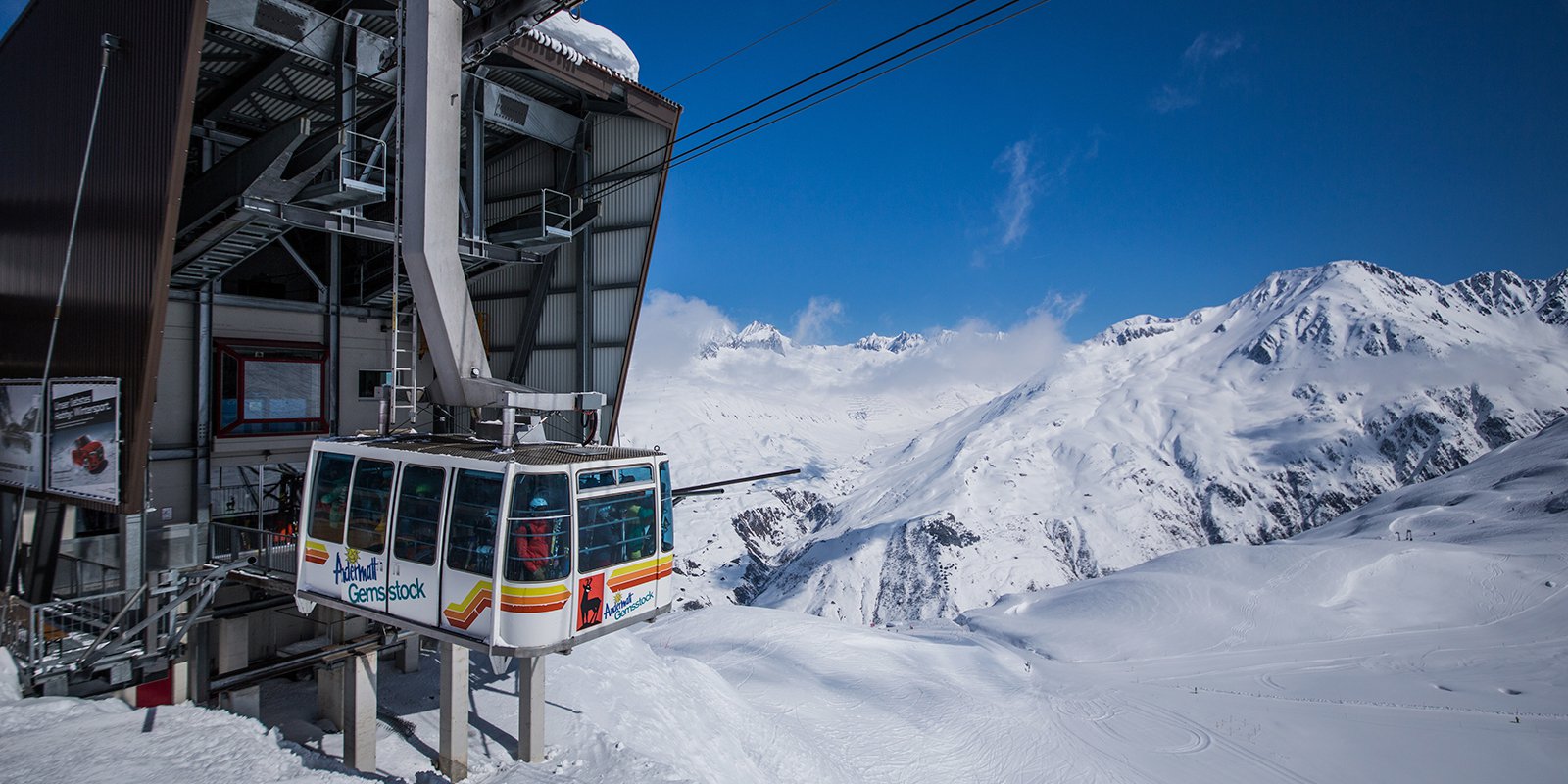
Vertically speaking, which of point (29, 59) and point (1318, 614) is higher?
point (29, 59)

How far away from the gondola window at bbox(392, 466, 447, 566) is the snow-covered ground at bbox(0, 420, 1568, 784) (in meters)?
3.17

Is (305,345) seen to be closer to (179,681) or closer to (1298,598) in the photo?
(179,681)

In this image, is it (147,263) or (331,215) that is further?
(331,215)

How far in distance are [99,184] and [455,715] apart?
38.3 ft

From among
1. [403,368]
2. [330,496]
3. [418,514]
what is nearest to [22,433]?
[330,496]

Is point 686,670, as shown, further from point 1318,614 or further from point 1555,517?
point 1555,517

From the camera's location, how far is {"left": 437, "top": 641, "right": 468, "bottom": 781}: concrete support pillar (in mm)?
11523

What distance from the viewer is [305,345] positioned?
61.5 feet

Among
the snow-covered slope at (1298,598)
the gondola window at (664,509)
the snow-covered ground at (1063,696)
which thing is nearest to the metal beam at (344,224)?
the gondola window at (664,509)

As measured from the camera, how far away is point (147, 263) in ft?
39.2

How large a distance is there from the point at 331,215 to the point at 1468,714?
38176 millimetres

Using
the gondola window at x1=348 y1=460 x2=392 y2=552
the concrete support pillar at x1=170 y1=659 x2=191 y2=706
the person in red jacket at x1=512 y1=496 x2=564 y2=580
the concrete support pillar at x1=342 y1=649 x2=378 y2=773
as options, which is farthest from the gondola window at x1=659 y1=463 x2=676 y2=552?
the concrete support pillar at x1=170 y1=659 x2=191 y2=706

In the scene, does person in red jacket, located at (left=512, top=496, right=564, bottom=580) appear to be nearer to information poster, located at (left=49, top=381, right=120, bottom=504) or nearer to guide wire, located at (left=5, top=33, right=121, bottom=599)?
information poster, located at (left=49, top=381, right=120, bottom=504)

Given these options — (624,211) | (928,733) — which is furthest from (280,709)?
(928,733)
